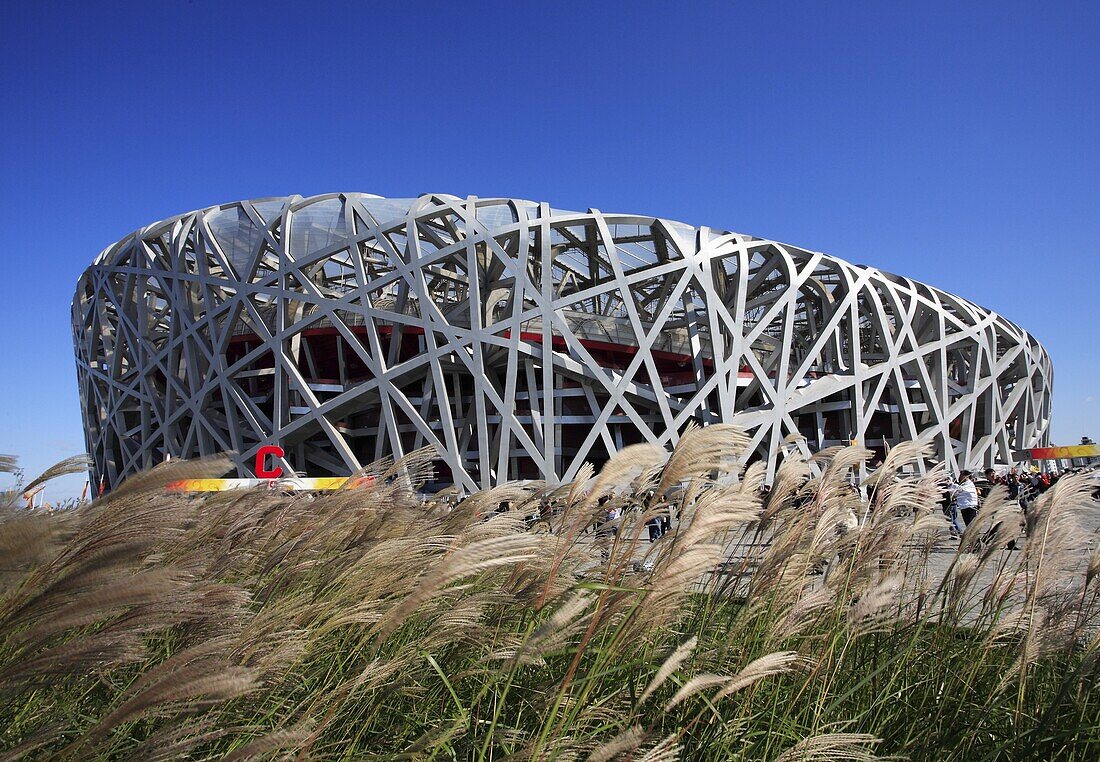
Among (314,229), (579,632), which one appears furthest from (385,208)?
(579,632)

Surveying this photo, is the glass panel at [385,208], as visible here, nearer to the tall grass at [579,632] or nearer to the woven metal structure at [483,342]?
the woven metal structure at [483,342]

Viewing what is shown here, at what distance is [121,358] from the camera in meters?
28.8

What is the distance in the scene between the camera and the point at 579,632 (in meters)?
1.88

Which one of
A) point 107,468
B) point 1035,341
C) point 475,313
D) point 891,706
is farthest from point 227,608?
point 1035,341

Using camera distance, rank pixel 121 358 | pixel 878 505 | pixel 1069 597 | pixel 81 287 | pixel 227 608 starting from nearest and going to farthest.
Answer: pixel 227 608, pixel 1069 597, pixel 878 505, pixel 121 358, pixel 81 287

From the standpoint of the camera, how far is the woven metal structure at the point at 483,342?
2322cm

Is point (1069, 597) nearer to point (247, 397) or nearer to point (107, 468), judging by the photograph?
point (247, 397)

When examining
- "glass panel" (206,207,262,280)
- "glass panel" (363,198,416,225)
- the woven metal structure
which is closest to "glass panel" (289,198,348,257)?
the woven metal structure

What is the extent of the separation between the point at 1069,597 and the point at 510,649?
206 centimetres

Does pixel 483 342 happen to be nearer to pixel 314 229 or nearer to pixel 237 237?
pixel 314 229

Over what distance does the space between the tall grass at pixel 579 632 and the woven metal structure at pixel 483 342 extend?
1900cm

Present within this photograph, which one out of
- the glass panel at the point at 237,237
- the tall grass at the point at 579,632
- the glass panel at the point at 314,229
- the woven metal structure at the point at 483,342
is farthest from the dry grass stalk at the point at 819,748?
the glass panel at the point at 237,237

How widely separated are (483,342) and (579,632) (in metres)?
21.3

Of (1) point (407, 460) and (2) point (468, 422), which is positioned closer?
(1) point (407, 460)
